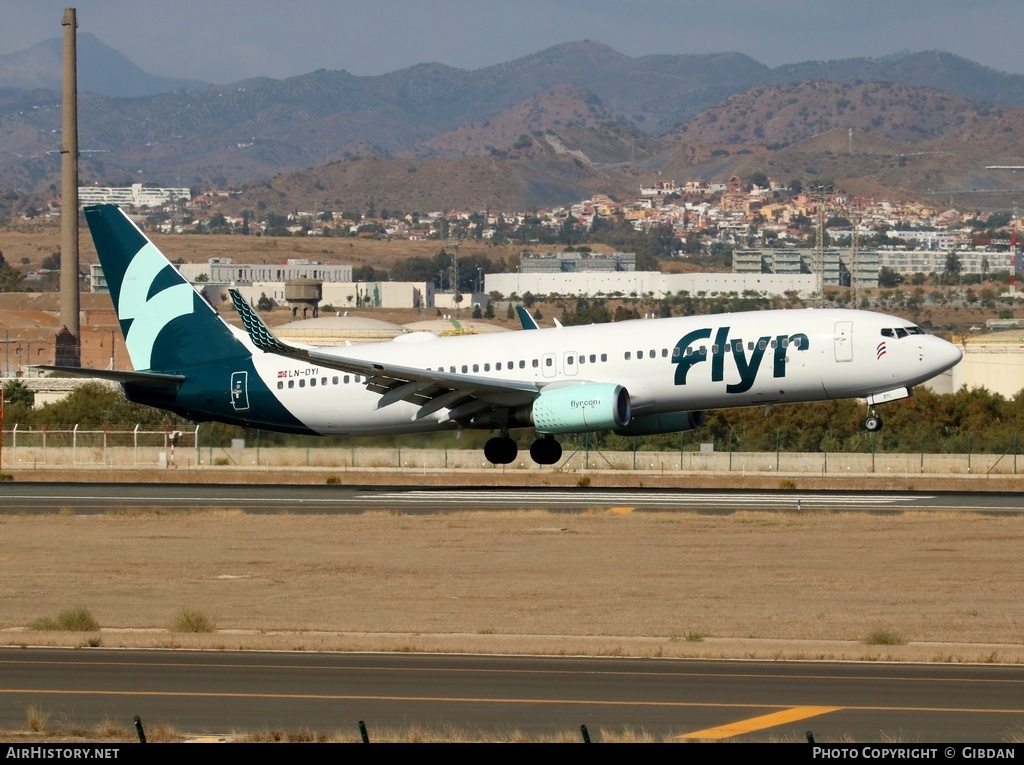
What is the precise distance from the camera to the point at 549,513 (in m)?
46.8

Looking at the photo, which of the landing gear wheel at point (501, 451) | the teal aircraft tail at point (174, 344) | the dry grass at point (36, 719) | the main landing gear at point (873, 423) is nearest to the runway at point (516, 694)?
the dry grass at point (36, 719)

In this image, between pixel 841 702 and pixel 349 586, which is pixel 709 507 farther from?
pixel 841 702

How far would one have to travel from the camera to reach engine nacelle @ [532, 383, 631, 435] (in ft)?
150

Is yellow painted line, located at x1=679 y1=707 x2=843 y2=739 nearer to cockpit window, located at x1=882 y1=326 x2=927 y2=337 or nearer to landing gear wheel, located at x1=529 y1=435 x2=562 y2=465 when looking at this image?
cockpit window, located at x1=882 y1=326 x2=927 y2=337

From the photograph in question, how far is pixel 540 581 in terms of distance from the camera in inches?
1368

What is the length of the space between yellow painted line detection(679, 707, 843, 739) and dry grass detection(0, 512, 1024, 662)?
523cm

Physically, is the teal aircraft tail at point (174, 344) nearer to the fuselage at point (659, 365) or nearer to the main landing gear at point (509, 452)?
the fuselage at point (659, 365)

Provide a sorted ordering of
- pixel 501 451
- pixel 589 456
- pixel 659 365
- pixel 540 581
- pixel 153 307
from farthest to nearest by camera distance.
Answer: pixel 589 456 → pixel 153 307 → pixel 501 451 → pixel 659 365 → pixel 540 581

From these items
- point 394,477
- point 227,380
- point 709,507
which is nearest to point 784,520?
point 709,507

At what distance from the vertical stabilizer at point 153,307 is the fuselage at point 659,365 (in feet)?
3.84

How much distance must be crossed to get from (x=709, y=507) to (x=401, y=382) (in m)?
10.0

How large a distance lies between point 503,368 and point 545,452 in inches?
124


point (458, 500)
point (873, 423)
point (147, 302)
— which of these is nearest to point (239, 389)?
point (147, 302)

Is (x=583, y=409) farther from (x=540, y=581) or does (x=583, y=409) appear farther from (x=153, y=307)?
(x=153, y=307)
